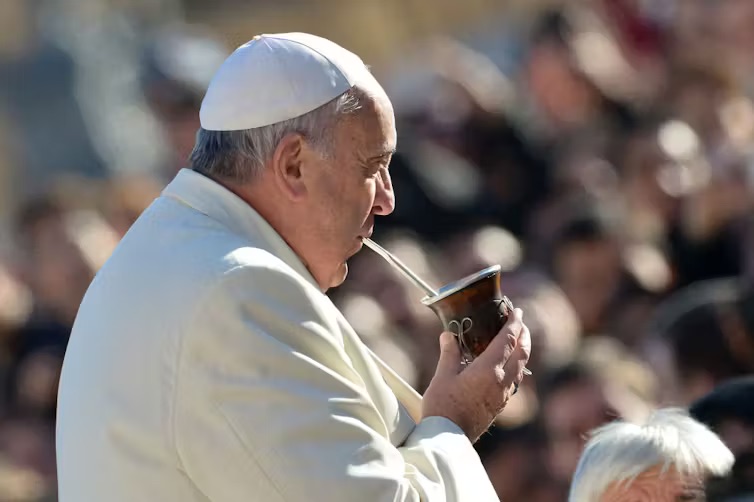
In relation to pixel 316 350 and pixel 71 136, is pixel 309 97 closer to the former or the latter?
pixel 316 350

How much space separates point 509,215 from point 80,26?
18.6ft

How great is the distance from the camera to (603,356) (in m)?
5.88

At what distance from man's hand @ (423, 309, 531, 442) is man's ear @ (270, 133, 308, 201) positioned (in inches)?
18.1

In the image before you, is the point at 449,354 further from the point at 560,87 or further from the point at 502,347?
the point at 560,87

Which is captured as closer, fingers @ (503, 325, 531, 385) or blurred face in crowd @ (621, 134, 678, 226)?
fingers @ (503, 325, 531, 385)

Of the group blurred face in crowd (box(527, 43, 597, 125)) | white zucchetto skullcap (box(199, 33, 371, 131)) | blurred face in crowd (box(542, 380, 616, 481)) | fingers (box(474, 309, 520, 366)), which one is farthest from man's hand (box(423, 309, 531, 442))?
blurred face in crowd (box(527, 43, 597, 125))

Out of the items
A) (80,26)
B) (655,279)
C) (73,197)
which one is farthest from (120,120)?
(655,279)

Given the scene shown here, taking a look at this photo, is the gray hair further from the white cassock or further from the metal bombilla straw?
the metal bombilla straw

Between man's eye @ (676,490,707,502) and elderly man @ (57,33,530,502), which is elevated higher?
elderly man @ (57,33,530,502)

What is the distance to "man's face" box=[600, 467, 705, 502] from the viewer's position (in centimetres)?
349

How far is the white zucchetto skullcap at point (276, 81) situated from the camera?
3316 mm

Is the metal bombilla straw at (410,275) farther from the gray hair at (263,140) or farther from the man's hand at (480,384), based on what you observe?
the gray hair at (263,140)

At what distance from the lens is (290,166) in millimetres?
3248

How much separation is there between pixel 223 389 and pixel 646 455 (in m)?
1.00
